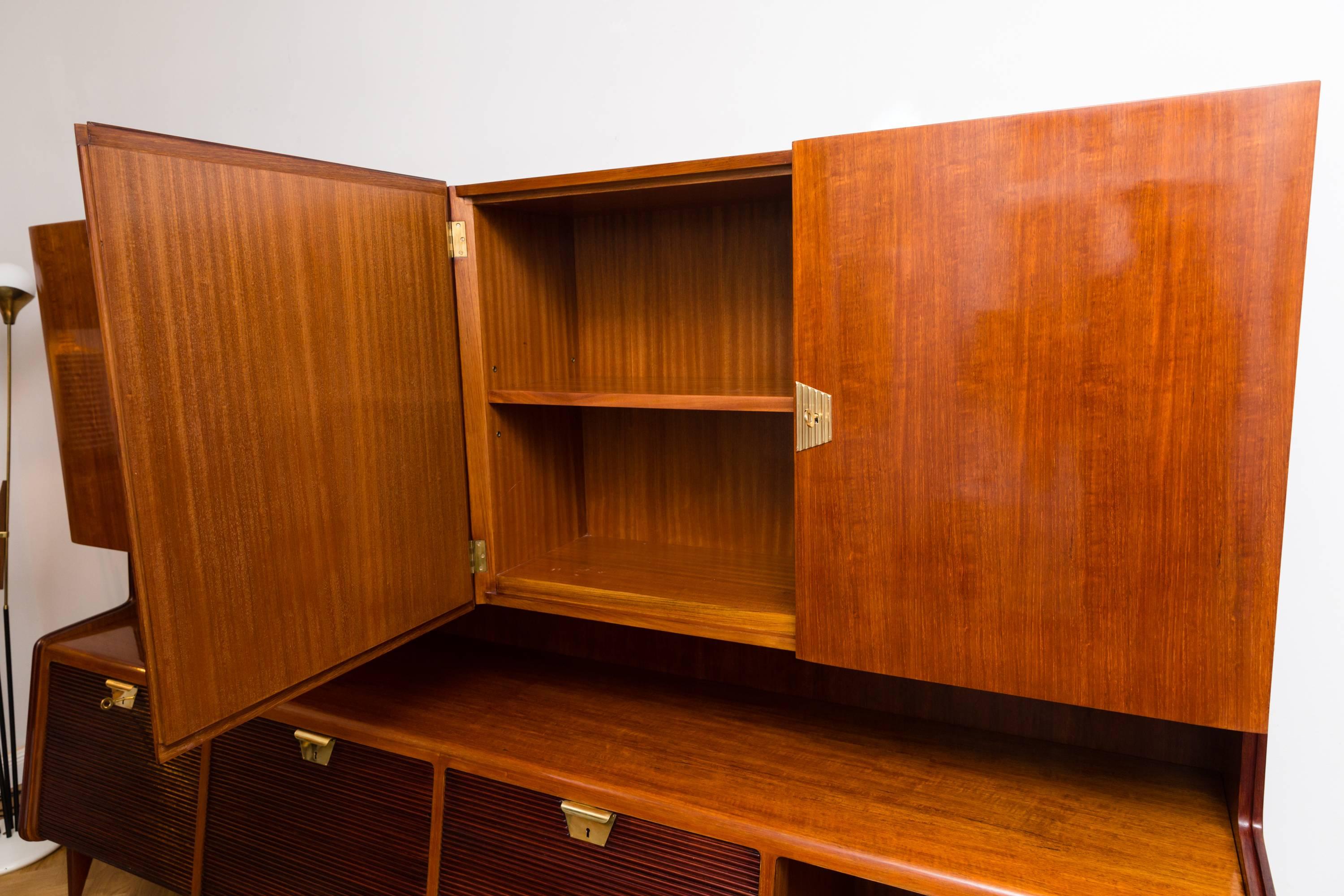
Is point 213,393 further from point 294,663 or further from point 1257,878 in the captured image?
point 1257,878

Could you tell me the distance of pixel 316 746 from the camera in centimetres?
135

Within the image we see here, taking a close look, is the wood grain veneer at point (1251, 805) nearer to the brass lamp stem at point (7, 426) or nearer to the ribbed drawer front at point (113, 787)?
the ribbed drawer front at point (113, 787)

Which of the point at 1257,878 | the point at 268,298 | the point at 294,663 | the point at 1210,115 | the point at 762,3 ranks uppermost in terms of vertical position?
the point at 762,3

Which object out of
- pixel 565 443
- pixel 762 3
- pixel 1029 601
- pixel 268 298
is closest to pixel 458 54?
pixel 762 3

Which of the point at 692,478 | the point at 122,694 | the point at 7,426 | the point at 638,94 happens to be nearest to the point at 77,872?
the point at 122,694

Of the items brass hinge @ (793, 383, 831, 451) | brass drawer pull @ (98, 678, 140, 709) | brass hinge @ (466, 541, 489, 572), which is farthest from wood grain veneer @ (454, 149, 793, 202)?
brass drawer pull @ (98, 678, 140, 709)

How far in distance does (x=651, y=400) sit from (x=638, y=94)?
68cm

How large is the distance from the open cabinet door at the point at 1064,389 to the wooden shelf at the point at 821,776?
23 centimetres

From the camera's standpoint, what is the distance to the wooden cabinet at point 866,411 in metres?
0.80

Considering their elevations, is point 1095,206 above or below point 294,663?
above

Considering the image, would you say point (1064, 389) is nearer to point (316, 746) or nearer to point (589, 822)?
point (589, 822)

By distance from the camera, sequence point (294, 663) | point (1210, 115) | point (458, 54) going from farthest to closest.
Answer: point (458, 54), point (294, 663), point (1210, 115)

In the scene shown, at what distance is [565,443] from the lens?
1.52 meters

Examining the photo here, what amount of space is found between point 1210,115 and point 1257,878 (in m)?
0.82
